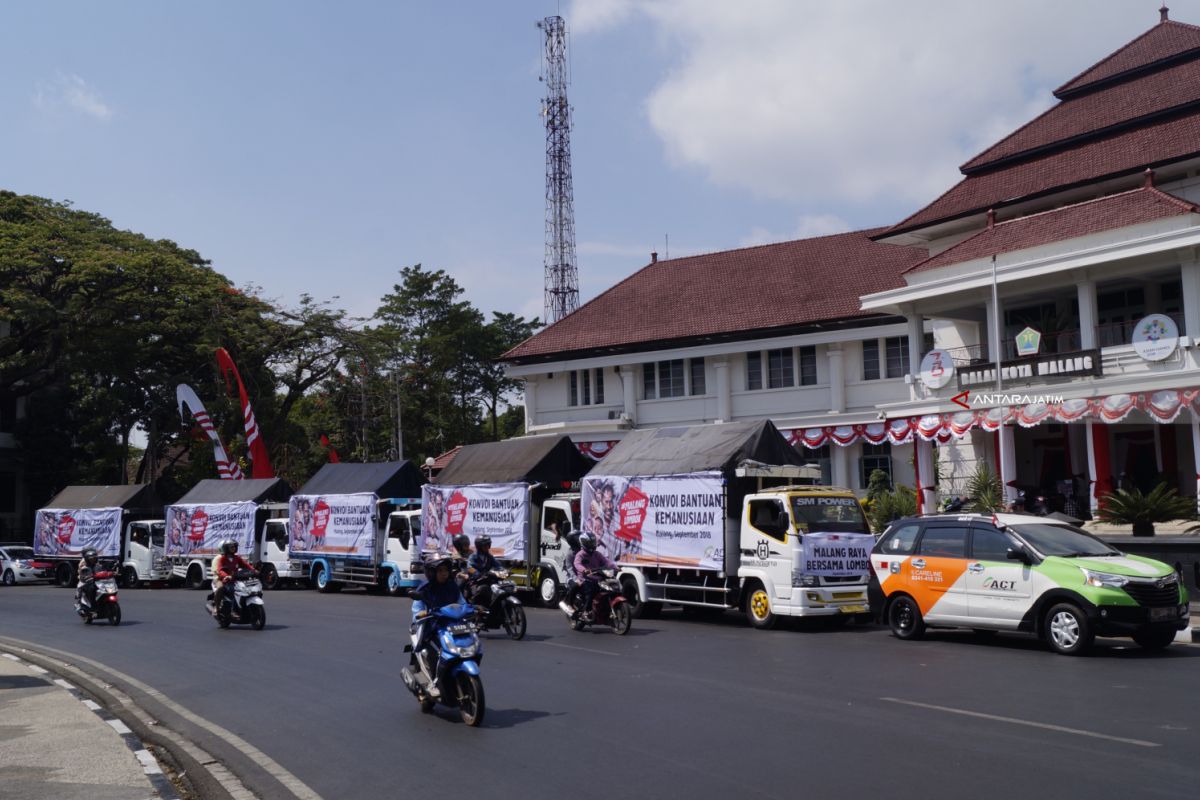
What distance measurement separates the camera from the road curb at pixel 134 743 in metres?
7.59

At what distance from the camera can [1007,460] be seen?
1077 inches

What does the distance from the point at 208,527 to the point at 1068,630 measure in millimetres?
26738

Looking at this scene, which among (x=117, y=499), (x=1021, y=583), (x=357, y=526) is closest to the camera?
(x=1021, y=583)

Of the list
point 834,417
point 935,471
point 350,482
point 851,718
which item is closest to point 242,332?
point 350,482

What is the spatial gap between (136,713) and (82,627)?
11.6m

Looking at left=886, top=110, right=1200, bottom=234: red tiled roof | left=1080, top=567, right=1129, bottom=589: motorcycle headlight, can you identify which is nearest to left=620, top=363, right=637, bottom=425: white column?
left=886, top=110, right=1200, bottom=234: red tiled roof

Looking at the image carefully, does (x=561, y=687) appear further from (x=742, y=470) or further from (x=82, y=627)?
(x=82, y=627)

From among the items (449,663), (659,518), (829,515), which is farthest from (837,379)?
(449,663)

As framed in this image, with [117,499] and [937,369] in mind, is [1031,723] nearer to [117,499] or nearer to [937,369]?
[937,369]

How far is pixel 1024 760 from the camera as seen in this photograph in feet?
24.4

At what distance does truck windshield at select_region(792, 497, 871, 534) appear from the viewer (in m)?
17.0

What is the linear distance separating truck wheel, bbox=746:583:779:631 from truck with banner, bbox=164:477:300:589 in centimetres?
1734

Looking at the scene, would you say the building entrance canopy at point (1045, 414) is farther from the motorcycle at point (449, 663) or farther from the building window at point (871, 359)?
the motorcycle at point (449, 663)

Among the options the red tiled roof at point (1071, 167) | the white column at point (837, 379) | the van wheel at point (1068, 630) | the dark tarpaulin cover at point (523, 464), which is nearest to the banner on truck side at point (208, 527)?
the dark tarpaulin cover at point (523, 464)
